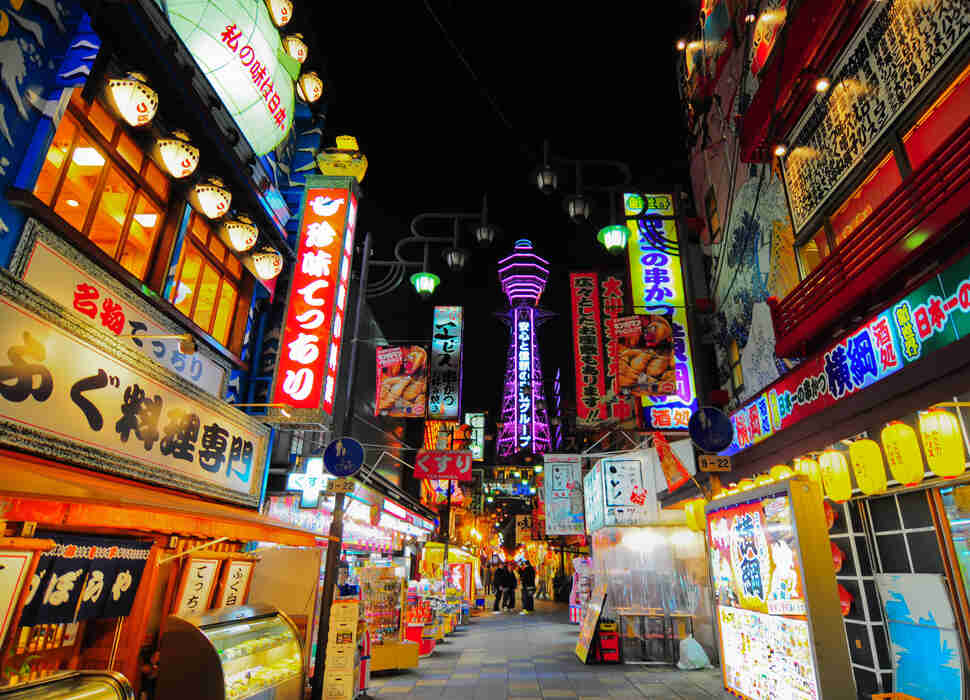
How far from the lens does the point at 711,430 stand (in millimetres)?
8102

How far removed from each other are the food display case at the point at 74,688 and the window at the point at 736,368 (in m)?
12.5

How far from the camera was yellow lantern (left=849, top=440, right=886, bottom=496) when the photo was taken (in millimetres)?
6023

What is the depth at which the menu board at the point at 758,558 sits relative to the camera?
4949 millimetres

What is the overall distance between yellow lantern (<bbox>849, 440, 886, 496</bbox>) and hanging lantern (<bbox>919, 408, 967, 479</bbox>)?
0.53 metres

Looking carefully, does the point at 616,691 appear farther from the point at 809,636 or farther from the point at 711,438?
the point at 809,636

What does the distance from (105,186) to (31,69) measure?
5.28ft

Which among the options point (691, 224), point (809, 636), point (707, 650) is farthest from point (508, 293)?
point (809, 636)

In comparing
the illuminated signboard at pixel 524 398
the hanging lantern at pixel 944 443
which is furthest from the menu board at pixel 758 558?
the illuminated signboard at pixel 524 398

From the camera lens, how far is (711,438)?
8.08 m

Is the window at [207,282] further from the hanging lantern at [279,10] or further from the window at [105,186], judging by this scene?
the hanging lantern at [279,10]

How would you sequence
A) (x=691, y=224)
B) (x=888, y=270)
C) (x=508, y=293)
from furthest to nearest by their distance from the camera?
(x=508, y=293) < (x=691, y=224) < (x=888, y=270)

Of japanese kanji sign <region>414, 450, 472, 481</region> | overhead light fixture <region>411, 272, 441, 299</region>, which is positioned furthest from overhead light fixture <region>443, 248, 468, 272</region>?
japanese kanji sign <region>414, 450, 472, 481</region>

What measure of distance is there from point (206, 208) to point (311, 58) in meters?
6.39

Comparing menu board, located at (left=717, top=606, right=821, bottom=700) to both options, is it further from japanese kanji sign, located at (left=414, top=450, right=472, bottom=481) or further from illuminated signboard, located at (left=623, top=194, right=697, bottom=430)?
japanese kanji sign, located at (left=414, top=450, right=472, bottom=481)
